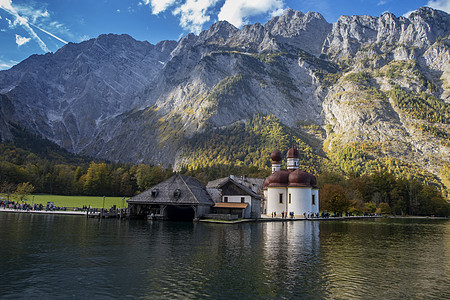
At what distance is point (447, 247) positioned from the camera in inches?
1478

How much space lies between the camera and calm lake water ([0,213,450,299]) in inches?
687

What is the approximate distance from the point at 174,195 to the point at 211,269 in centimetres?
3990

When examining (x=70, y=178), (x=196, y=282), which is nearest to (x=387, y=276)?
(x=196, y=282)

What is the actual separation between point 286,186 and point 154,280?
70.0 m

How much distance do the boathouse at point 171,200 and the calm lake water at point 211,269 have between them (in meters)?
24.4

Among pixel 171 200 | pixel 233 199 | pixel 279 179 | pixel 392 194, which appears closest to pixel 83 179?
pixel 279 179

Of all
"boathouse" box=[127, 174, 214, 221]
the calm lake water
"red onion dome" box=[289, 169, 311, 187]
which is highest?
"red onion dome" box=[289, 169, 311, 187]

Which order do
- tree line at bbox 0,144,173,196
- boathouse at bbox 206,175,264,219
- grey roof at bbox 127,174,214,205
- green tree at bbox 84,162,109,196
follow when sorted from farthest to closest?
green tree at bbox 84,162,109,196 < tree line at bbox 0,144,173,196 < boathouse at bbox 206,175,264,219 < grey roof at bbox 127,174,214,205

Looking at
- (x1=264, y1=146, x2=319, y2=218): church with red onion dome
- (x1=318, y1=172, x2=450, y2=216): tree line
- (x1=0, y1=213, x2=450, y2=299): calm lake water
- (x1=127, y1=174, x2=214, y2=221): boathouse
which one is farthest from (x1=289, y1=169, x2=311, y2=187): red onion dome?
(x1=0, y1=213, x2=450, y2=299): calm lake water

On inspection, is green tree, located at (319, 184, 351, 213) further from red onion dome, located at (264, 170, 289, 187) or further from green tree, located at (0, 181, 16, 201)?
green tree, located at (0, 181, 16, 201)

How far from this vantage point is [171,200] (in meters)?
60.3

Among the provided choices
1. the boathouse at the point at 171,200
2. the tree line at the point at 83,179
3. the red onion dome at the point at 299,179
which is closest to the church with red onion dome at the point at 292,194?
the red onion dome at the point at 299,179

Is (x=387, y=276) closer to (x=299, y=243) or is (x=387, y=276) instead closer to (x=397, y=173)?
(x=299, y=243)

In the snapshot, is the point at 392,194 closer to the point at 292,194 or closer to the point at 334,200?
the point at 334,200
